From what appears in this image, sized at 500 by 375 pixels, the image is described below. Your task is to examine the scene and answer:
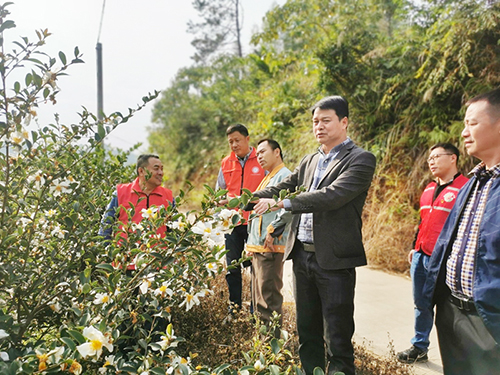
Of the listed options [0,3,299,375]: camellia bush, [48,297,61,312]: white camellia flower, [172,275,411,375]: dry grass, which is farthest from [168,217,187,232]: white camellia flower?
[172,275,411,375]: dry grass

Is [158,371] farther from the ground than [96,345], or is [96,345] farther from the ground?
[96,345]

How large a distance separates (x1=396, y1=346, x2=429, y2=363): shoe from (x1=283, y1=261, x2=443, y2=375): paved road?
4 cm

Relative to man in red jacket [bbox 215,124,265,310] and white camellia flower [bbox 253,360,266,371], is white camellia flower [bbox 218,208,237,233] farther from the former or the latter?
man in red jacket [bbox 215,124,265,310]

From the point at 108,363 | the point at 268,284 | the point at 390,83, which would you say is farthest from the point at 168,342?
the point at 390,83

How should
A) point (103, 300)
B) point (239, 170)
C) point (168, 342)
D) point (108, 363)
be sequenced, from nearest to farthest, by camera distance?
1. point (108, 363)
2. point (168, 342)
3. point (103, 300)
4. point (239, 170)

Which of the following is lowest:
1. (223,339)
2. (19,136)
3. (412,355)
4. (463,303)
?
(412,355)

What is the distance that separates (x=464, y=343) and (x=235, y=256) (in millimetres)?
2423

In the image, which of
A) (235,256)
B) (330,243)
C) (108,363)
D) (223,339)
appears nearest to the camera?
(108,363)

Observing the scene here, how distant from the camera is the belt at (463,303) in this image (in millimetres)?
1705

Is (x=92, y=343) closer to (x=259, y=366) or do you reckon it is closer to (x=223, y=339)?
(x=259, y=366)

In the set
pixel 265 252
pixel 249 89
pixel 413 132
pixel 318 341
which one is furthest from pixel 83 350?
pixel 249 89

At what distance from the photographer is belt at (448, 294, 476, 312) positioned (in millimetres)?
1705

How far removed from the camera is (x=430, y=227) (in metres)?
3.20

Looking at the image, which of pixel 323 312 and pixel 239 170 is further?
pixel 239 170
